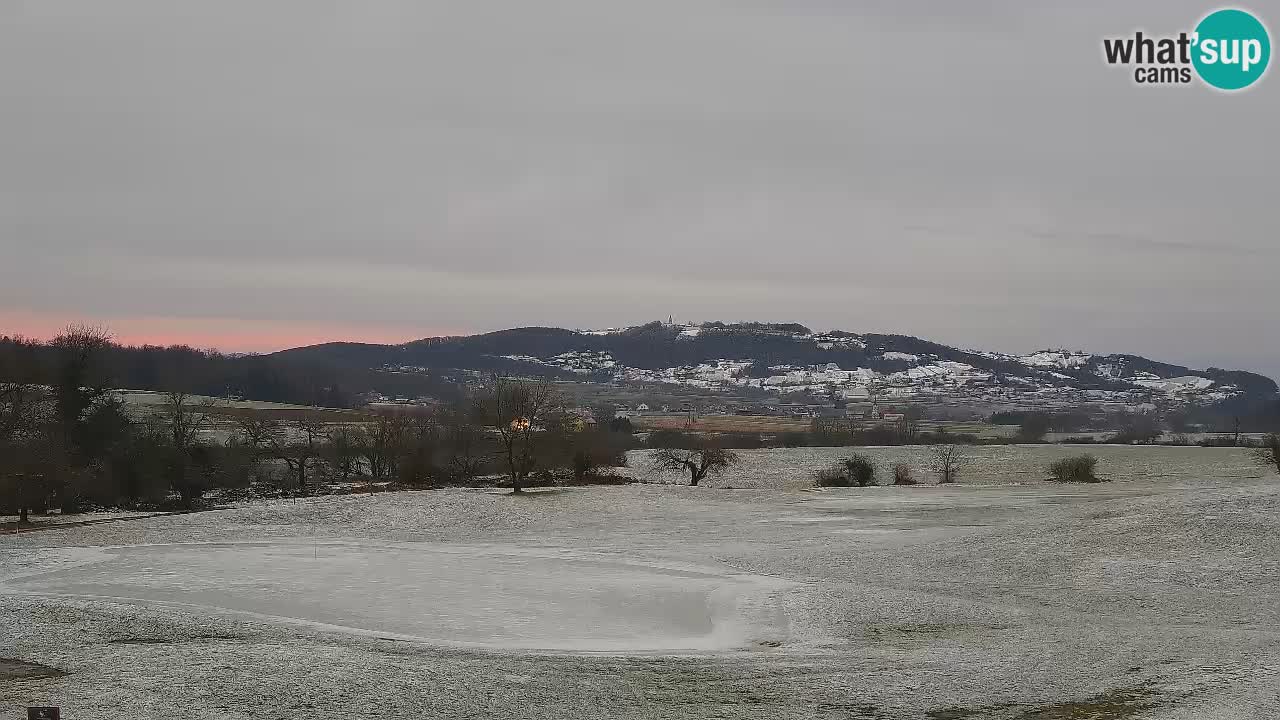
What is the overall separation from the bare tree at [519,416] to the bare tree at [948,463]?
3130 centimetres

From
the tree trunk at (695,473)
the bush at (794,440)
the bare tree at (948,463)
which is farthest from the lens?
the bush at (794,440)

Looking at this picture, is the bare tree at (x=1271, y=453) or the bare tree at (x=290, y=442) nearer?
the bare tree at (x=1271, y=453)

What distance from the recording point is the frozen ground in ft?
53.2

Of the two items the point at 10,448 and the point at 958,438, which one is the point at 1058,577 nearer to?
the point at 10,448

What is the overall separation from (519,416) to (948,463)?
36.7 m

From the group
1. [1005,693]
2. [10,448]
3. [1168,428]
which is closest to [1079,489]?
[1005,693]

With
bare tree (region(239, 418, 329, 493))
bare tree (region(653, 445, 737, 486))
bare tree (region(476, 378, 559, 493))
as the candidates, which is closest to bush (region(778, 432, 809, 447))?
bare tree (region(653, 445, 737, 486))

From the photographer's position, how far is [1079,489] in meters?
61.5

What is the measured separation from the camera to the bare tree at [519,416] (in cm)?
6391

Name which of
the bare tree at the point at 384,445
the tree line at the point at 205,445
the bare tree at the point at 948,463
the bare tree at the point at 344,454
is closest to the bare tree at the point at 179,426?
the tree line at the point at 205,445

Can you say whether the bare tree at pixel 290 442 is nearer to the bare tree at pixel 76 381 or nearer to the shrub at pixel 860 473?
the bare tree at pixel 76 381

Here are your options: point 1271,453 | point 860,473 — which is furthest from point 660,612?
point 1271,453

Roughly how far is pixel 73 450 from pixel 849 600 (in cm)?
4814

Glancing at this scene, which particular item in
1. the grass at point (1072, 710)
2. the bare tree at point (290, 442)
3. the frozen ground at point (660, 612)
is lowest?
the frozen ground at point (660, 612)
